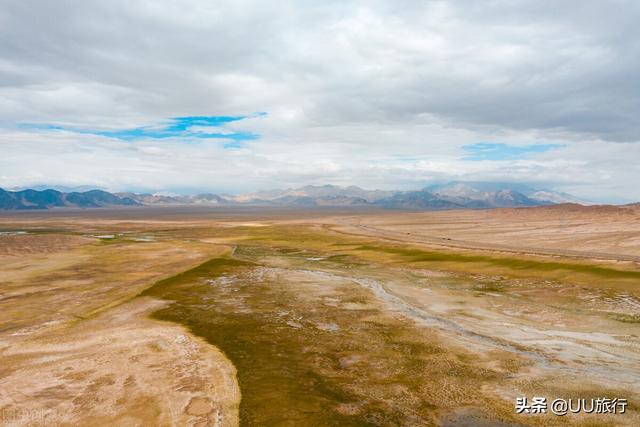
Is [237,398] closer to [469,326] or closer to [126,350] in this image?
[126,350]

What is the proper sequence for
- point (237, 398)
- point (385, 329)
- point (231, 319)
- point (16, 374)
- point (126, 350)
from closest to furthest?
point (237, 398), point (16, 374), point (126, 350), point (385, 329), point (231, 319)

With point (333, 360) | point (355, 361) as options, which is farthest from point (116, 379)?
point (355, 361)

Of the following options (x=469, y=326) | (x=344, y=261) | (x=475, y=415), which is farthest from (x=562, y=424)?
(x=344, y=261)

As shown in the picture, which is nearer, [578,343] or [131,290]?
[578,343]

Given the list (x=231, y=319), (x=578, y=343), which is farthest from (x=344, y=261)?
(x=578, y=343)

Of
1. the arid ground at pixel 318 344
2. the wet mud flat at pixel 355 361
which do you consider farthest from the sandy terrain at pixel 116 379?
the wet mud flat at pixel 355 361

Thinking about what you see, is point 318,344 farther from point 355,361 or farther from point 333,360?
point 355,361

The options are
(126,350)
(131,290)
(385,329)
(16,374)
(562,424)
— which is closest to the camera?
(562,424)
